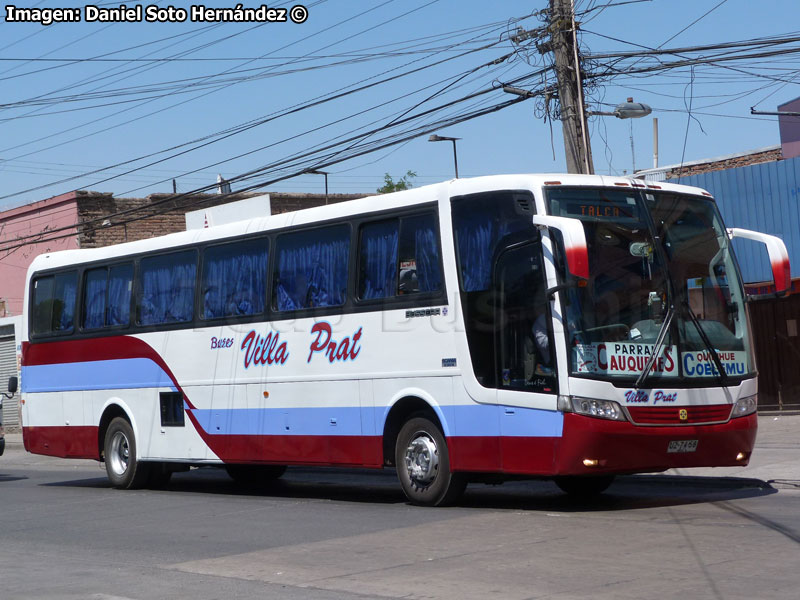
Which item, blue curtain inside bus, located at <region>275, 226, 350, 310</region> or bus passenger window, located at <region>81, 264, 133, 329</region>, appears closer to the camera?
blue curtain inside bus, located at <region>275, 226, 350, 310</region>

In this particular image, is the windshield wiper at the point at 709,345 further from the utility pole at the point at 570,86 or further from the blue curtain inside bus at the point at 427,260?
the utility pole at the point at 570,86

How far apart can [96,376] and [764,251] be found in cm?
1303

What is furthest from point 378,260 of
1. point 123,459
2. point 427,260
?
point 123,459

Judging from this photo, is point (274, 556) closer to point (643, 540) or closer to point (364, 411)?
point (643, 540)

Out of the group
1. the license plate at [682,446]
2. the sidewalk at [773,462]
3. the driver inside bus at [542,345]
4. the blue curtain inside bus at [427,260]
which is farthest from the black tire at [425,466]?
the sidewalk at [773,462]

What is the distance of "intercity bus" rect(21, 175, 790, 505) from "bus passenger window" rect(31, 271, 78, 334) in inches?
95.0

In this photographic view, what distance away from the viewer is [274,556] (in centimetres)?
953

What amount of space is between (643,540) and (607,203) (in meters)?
3.71

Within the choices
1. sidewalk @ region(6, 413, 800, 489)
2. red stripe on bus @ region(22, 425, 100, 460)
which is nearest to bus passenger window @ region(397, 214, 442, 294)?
sidewalk @ region(6, 413, 800, 489)

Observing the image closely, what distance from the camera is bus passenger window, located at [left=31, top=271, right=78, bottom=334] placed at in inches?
728

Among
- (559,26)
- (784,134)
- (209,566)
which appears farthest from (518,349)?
(784,134)

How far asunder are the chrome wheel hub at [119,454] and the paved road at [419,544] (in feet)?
6.10

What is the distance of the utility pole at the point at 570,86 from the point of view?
1795 centimetres

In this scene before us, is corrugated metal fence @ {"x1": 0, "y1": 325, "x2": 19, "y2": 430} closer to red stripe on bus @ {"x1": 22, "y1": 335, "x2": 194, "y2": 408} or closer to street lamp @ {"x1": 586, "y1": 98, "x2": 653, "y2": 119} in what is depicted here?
red stripe on bus @ {"x1": 22, "y1": 335, "x2": 194, "y2": 408}
